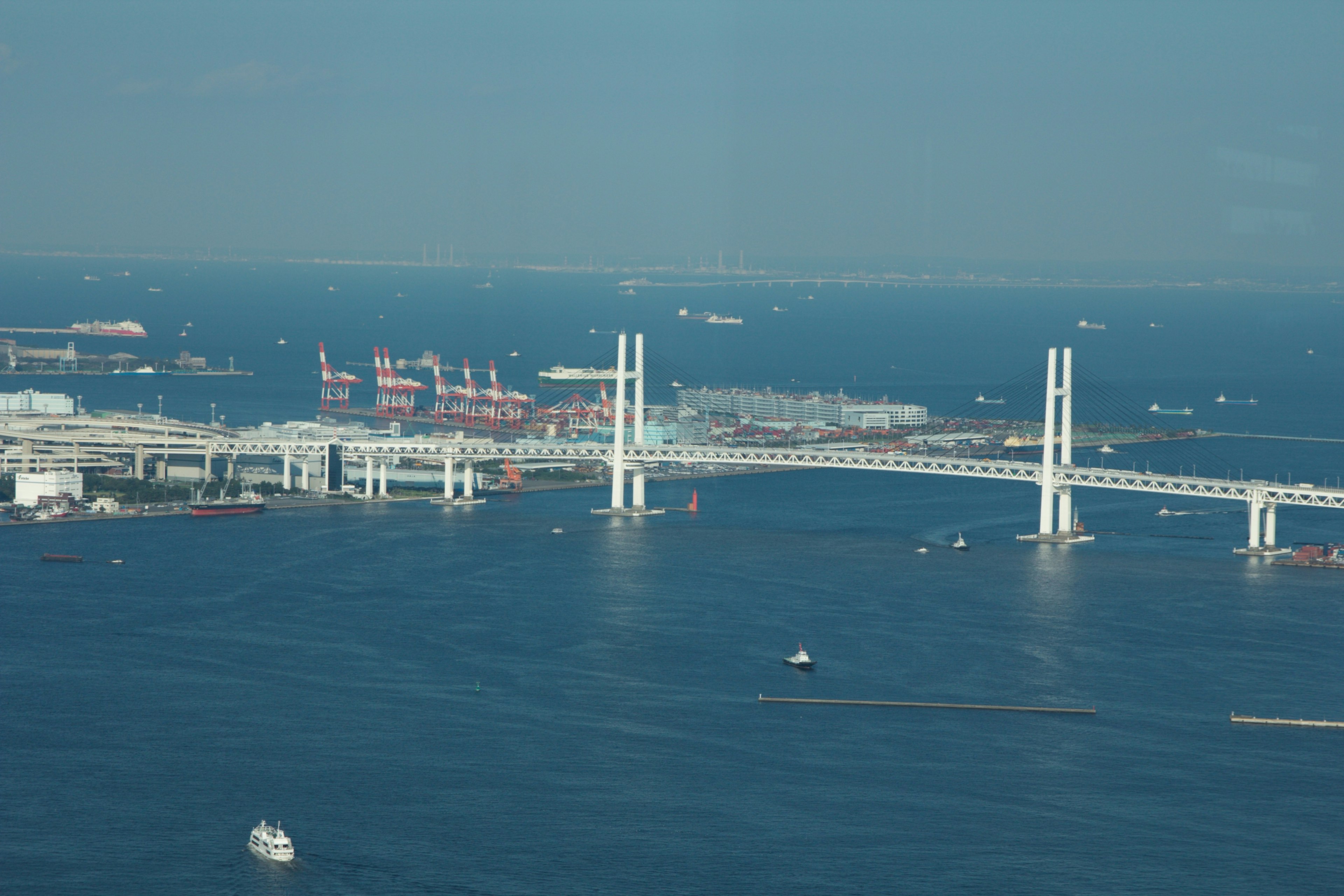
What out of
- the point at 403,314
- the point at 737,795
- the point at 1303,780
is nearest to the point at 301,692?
the point at 737,795

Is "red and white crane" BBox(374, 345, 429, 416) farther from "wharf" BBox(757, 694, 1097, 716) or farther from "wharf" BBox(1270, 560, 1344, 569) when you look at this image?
"wharf" BBox(757, 694, 1097, 716)

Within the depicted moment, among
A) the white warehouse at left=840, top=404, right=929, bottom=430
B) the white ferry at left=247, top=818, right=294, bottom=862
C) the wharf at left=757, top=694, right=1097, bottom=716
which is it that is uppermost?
Answer: the white warehouse at left=840, top=404, right=929, bottom=430

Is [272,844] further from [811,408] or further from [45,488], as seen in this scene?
[811,408]

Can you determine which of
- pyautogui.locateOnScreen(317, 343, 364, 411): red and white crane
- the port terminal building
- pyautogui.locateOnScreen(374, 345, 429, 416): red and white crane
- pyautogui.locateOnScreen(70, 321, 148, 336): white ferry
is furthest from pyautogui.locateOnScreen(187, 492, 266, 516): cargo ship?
pyautogui.locateOnScreen(70, 321, 148, 336): white ferry

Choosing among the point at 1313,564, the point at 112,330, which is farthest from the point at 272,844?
the point at 112,330

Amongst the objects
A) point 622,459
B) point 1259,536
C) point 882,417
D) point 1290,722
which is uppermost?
point 882,417

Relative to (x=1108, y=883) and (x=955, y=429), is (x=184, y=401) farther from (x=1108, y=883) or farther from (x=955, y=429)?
(x=1108, y=883)
